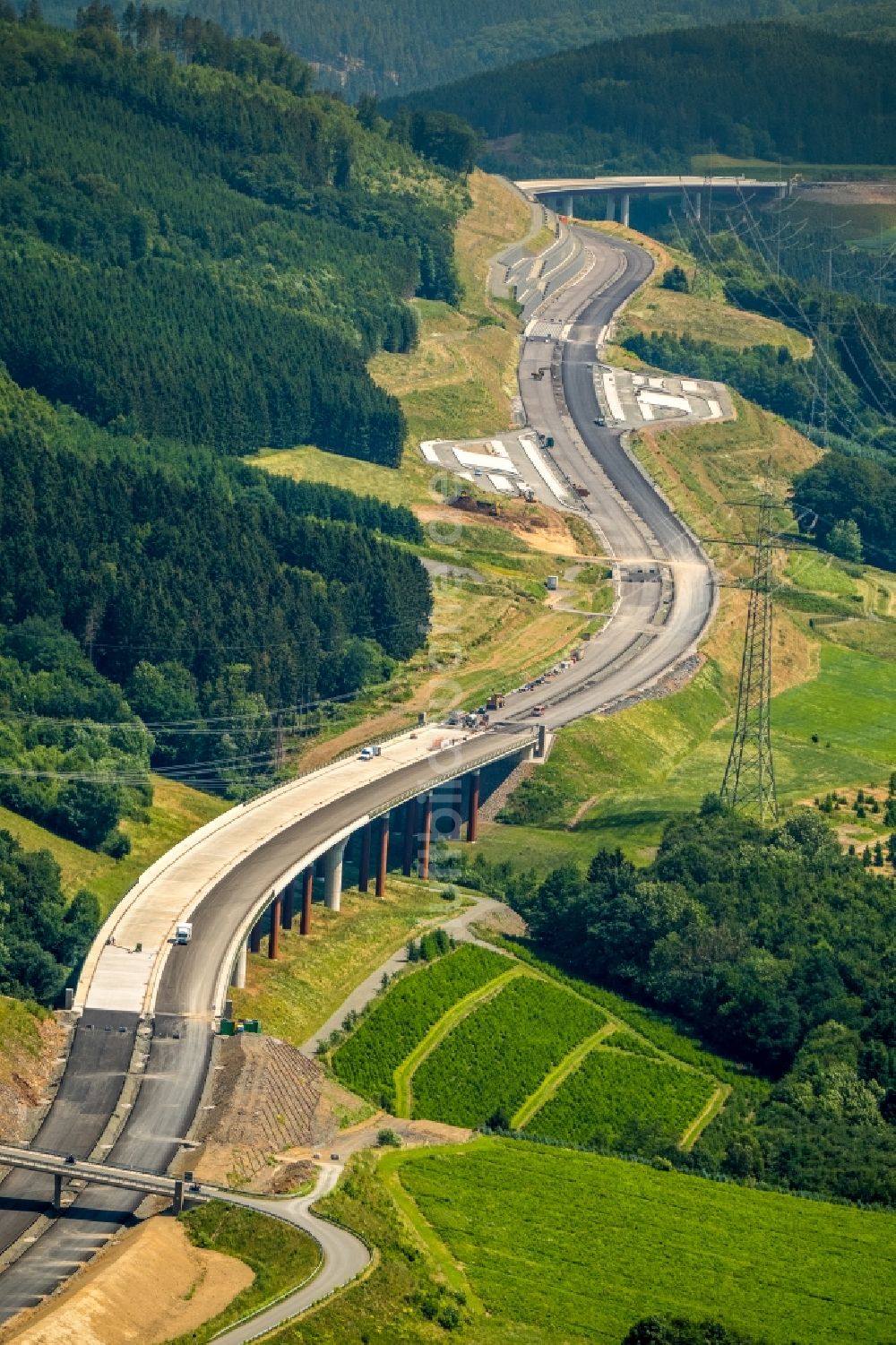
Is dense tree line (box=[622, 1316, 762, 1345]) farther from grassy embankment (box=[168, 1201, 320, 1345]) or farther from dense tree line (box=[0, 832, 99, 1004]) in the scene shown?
dense tree line (box=[0, 832, 99, 1004])

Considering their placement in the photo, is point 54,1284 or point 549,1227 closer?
point 54,1284

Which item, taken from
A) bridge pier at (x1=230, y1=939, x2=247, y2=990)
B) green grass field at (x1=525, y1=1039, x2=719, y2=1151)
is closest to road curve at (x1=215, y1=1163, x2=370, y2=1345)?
green grass field at (x1=525, y1=1039, x2=719, y2=1151)

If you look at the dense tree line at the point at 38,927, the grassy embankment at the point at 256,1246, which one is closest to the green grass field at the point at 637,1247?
the grassy embankment at the point at 256,1246

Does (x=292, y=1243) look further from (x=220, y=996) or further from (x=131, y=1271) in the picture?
(x=220, y=996)

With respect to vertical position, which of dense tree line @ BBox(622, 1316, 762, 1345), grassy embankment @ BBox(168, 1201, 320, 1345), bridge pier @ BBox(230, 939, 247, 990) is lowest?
grassy embankment @ BBox(168, 1201, 320, 1345)

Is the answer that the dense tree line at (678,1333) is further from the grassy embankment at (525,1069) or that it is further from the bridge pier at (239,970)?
the bridge pier at (239,970)

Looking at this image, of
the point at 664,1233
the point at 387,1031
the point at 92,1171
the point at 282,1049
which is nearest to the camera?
the point at 92,1171

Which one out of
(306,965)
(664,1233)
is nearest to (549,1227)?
(664,1233)
